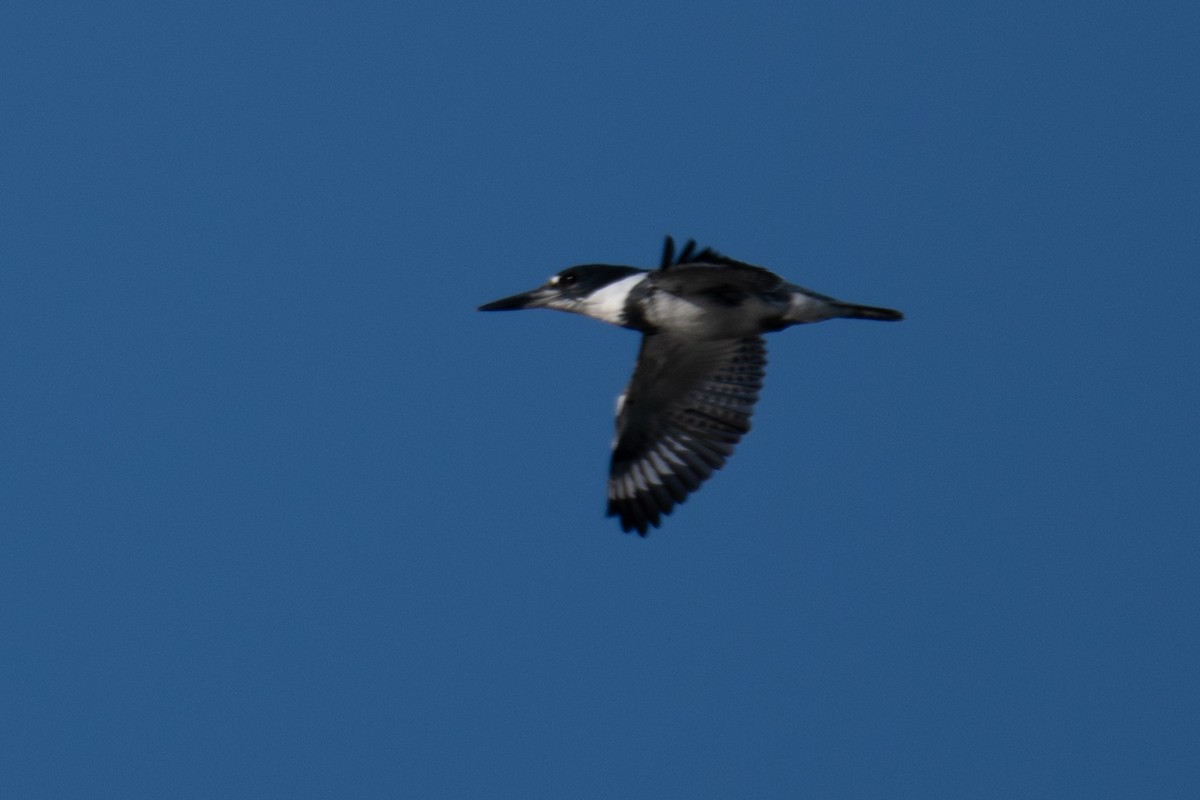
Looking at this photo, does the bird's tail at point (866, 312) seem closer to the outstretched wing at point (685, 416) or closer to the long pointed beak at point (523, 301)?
the outstretched wing at point (685, 416)

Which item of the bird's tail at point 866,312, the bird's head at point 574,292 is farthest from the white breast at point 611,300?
the bird's tail at point 866,312

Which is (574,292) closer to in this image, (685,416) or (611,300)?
(611,300)

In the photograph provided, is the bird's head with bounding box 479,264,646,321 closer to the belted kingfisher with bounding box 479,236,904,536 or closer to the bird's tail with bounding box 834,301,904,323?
the belted kingfisher with bounding box 479,236,904,536

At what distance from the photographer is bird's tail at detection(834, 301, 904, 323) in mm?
7781

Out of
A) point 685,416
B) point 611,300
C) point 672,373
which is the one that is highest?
point 611,300

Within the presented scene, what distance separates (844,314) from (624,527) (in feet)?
3.93

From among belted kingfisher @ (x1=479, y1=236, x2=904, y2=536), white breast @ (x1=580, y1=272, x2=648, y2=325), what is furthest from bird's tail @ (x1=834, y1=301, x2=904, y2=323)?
white breast @ (x1=580, y1=272, x2=648, y2=325)

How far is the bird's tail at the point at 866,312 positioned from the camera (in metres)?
7.78

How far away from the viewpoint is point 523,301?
27.9 ft

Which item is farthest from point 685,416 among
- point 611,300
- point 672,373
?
point 611,300

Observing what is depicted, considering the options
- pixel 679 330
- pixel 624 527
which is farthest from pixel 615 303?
pixel 624 527

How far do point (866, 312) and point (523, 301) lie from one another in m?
1.46

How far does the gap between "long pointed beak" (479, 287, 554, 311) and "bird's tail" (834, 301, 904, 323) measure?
1.26 m

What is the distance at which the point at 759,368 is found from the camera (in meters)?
8.19
